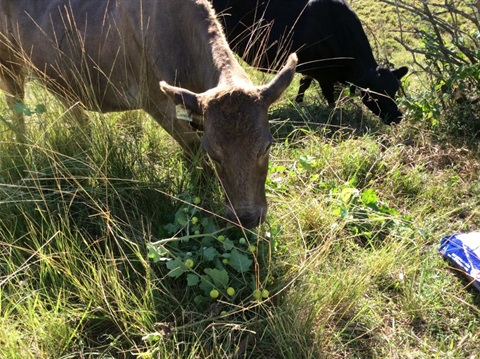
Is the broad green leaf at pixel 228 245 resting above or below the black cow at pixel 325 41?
below

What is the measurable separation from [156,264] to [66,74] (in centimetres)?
213

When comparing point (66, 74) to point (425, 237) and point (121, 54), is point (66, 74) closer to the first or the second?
point (121, 54)

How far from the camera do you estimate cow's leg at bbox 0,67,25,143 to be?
346cm

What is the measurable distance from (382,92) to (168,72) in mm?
2982

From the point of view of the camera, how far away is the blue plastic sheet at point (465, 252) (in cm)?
307

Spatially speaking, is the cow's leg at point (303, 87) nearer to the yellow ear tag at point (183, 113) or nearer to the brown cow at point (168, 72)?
the brown cow at point (168, 72)

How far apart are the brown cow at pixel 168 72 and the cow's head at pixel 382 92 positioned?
256 cm

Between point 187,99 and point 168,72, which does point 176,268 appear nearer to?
point 187,99

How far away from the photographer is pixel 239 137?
101 inches

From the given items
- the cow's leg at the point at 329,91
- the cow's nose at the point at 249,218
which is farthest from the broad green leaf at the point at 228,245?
the cow's leg at the point at 329,91

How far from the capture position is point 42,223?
110 inches

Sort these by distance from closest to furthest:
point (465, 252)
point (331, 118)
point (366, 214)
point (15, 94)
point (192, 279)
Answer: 1. point (192, 279)
2. point (465, 252)
3. point (366, 214)
4. point (15, 94)
5. point (331, 118)

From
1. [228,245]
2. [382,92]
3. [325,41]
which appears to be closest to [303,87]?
[325,41]

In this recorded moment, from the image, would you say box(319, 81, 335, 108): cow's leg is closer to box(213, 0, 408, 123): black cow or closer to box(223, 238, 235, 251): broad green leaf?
box(213, 0, 408, 123): black cow
